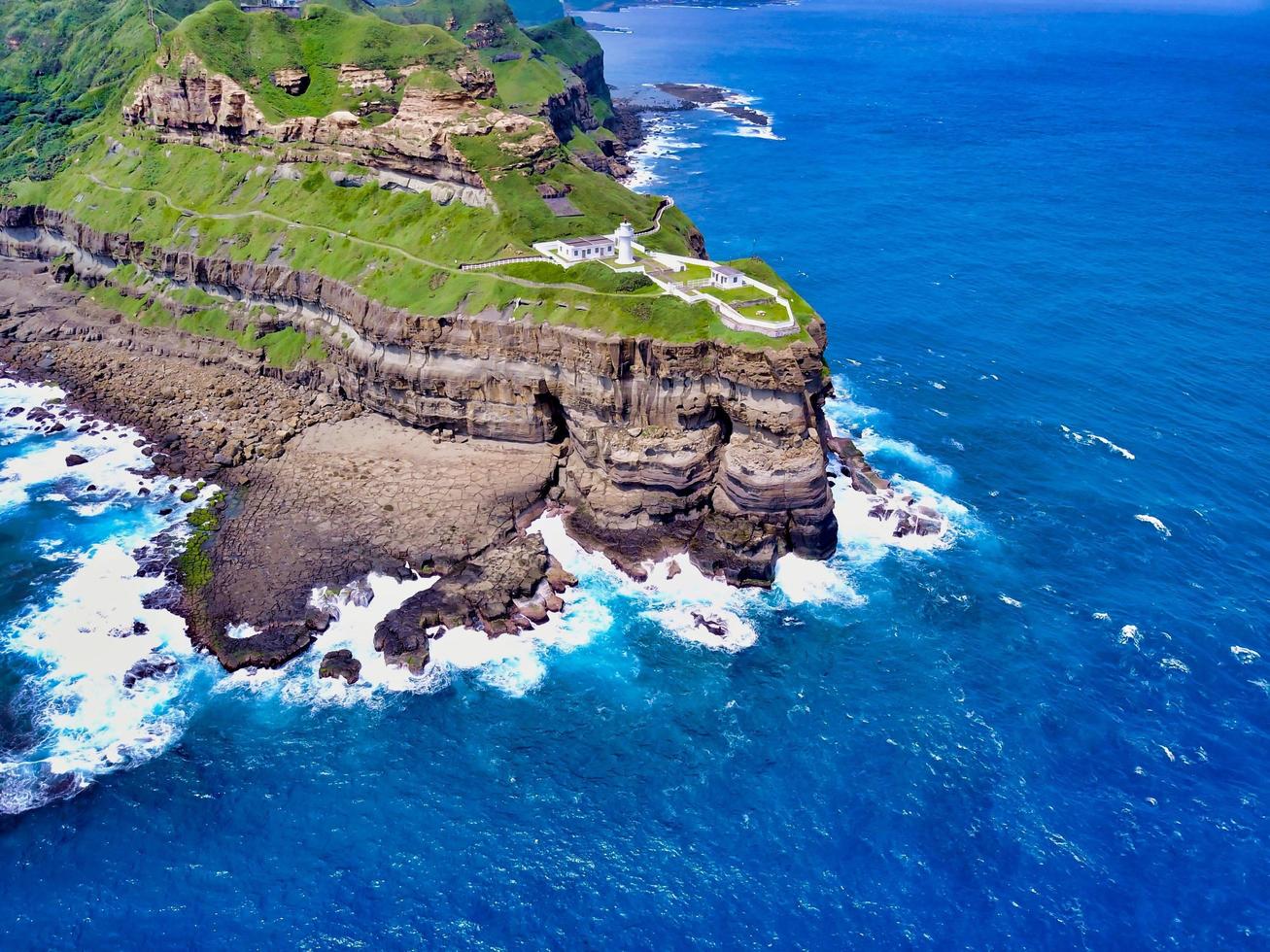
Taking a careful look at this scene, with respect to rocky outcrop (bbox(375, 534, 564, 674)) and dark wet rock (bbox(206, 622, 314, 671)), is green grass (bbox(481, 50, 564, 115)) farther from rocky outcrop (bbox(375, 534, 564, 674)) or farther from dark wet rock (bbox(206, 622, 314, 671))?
dark wet rock (bbox(206, 622, 314, 671))

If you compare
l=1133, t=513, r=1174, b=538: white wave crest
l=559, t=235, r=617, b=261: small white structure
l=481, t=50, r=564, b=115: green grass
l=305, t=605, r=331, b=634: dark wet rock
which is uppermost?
l=481, t=50, r=564, b=115: green grass

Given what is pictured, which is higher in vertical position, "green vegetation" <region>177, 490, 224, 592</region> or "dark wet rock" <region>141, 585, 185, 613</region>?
"green vegetation" <region>177, 490, 224, 592</region>

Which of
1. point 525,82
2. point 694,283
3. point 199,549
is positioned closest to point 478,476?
point 199,549

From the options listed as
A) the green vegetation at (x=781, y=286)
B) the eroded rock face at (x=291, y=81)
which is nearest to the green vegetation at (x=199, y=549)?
the green vegetation at (x=781, y=286)

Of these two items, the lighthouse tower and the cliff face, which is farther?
the lighthouse tower

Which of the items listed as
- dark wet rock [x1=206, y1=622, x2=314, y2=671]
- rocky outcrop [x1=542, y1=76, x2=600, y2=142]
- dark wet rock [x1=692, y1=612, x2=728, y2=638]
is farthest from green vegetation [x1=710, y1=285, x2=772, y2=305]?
rocky outcrop [x1=542, y1=76, x2=600, y2=142]

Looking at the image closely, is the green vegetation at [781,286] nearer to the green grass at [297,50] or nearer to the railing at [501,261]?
the railing at [501,261]

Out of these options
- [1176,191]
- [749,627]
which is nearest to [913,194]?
[1176,191]

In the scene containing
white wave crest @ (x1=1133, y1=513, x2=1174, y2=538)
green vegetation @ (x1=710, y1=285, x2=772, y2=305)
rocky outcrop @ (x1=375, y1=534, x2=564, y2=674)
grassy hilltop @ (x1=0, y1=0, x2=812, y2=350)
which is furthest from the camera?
grassy hilltop @ (x1=0, y1=0, x2=812, y2=350)
